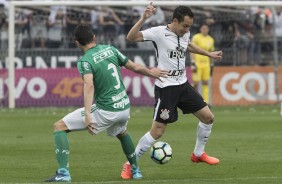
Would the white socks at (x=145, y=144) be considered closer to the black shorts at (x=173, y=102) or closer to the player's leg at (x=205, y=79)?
the black shorts at (x=173, y=102)

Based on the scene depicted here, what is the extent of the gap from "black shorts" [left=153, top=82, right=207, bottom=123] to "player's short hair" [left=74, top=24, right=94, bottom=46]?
1939 mm

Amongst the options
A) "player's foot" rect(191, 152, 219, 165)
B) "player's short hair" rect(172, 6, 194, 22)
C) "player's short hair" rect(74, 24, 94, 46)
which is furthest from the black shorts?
"player's short hair" rect(74, 24, 94, 46)

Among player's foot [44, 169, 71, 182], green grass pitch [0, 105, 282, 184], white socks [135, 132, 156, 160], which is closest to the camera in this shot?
player's foot [44, 169, 71, 182]

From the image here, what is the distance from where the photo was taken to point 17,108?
86.9 ft

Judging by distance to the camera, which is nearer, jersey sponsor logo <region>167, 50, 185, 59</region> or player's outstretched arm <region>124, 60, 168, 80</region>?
player's outstretched arm <region>124, 60, 168, 80</region>

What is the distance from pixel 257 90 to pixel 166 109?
49.8 ft

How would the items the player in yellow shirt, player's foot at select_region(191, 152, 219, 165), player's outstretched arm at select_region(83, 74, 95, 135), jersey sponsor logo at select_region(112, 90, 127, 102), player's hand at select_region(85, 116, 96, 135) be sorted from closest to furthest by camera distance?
player's outstretched arm at select_region(83, 74, 95, 135)
player's hand at select_region(85, 116, 96, 135)
jersey sponsor logo at select_region(112, 90, 127, 102)
player's foot at select_region(191, 152, 219, 165)
the player in yellow shirt

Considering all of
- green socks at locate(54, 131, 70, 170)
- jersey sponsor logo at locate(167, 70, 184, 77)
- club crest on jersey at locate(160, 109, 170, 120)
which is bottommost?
green socks at locate(54, 131, 70, 170)

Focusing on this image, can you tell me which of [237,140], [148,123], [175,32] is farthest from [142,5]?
[175,32]

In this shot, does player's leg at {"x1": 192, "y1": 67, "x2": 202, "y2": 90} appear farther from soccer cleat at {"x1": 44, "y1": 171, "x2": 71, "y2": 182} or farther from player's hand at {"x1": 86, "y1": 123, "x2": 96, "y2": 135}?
soccer cleat at {"x1": 44, "y1": 171, "x2": 71, "y2": 182}

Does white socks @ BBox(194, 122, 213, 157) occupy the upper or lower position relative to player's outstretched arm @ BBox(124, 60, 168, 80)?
lower

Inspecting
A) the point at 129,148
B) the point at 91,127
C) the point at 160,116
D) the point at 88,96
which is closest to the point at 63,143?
the point at 91,127

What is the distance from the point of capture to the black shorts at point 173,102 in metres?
12.7

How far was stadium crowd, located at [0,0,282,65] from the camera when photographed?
28.0 metres
